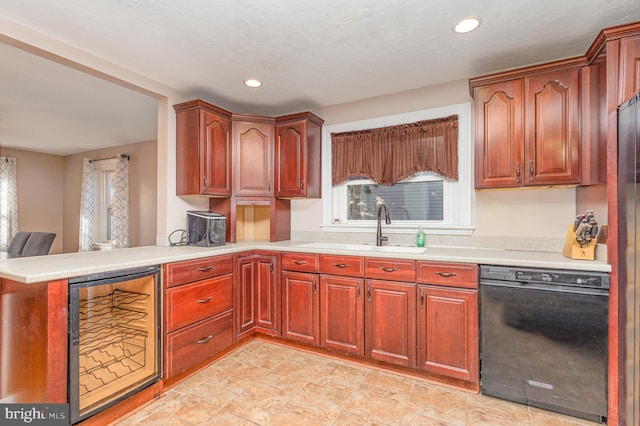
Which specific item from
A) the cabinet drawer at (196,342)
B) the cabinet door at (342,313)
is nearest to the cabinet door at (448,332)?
the cabinet door at (342,313)

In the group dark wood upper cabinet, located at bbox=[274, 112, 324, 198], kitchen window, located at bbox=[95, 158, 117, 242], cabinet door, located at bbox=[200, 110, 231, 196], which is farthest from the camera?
kitchen window, located at bbox=[95, 158, 117, 242]

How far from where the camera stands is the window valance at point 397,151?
2.68m

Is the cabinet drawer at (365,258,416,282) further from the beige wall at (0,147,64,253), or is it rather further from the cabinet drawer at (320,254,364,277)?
the beige wall at (0,147,64,253)

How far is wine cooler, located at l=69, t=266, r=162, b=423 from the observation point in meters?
1.66

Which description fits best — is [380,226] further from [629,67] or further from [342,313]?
[629,67]

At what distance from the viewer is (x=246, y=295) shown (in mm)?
2775

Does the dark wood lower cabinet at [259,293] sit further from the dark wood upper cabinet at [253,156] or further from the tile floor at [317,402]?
the dark wood upper cabinet at [253,156]

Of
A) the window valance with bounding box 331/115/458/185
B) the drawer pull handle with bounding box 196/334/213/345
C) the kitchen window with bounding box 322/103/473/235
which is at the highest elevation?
the window valance with bounding box 331/115/458/185

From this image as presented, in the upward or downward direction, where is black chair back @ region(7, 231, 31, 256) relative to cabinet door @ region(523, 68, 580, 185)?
downward

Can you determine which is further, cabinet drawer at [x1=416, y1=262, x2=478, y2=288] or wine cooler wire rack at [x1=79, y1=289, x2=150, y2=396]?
cabinet drawer at [x1=416, y1=262, x2=478, y2=288]

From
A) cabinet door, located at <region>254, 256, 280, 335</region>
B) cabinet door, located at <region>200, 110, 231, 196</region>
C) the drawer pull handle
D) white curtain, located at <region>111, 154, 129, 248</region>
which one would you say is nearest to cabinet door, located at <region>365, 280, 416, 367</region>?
cabinet door, located at <region>254, 256, 280, 335</region>

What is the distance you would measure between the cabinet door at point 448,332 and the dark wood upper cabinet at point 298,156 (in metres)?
1.56

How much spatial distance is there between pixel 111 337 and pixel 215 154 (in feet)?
5.58

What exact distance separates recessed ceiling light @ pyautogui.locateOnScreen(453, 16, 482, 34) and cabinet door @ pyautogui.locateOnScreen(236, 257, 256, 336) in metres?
2.39
